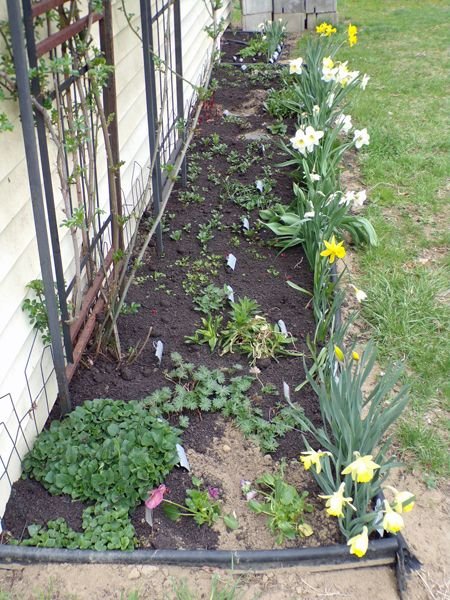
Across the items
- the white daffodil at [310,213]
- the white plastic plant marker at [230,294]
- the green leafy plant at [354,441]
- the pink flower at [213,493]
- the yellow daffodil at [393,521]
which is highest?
the yellow daffodil at [393,521]

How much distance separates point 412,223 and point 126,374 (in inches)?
95.5

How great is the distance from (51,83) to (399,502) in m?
1.86

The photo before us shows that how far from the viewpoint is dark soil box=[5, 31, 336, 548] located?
232cm

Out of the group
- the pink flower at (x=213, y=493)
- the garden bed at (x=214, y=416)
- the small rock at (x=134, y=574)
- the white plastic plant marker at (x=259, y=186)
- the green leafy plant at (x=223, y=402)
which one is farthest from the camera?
the white plastic plant marker at (x=259, y=186)

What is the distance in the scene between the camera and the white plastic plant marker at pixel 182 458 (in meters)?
2.46

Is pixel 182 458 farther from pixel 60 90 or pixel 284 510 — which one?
pixel 60 90

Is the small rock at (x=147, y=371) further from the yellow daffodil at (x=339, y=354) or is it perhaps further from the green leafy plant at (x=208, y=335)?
the yellow daffodil at (x=339, y=354)

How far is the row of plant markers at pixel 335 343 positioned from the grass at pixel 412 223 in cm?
15

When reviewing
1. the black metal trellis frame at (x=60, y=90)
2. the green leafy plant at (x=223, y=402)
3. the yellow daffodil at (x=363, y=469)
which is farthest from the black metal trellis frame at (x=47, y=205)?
the yellow daffodil at (x=363, y=469)

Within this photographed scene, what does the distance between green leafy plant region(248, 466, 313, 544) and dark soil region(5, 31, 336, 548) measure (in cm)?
20

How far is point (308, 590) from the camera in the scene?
2119 millimetres

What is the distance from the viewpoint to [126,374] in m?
2.92

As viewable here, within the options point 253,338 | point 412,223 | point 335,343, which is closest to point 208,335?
point 253,338

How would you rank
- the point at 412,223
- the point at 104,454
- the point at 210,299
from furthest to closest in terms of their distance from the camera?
the point at 412,223, the point at 210,299, the point at 104,454
